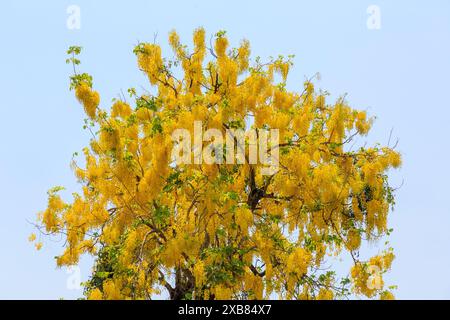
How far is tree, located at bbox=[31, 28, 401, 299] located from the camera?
35.8 ft

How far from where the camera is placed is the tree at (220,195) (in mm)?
10922

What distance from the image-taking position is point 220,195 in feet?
35.4

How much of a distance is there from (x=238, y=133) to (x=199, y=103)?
787 millimetres

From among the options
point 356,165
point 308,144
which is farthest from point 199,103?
point 356,165
